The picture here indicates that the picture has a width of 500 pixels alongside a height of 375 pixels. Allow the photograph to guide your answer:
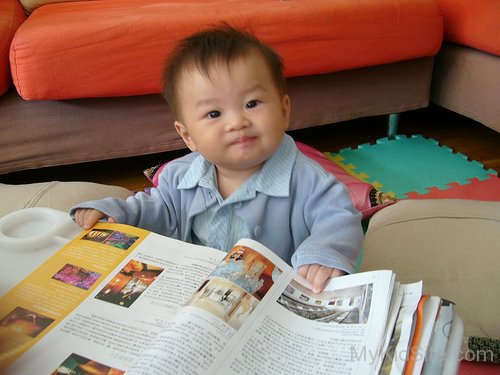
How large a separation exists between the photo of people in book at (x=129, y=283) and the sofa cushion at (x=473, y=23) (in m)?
1.31

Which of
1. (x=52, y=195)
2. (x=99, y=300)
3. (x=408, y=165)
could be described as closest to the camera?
(x=99, y=300)

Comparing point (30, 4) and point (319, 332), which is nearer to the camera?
point (319, 332)

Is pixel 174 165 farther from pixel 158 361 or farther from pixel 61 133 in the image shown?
pixel 61 133

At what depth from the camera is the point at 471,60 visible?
1571 mm

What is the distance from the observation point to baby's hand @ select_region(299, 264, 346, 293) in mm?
514

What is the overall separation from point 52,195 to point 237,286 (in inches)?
25.4

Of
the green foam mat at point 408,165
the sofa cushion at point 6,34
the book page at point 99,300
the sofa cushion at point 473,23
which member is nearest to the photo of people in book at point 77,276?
the book page at point 99,300

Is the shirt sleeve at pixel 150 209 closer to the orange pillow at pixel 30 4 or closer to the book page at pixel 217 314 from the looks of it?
the book page at pixel 217 314

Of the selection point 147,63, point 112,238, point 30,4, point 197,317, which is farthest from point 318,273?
point 30,4

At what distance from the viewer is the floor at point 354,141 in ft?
5.13

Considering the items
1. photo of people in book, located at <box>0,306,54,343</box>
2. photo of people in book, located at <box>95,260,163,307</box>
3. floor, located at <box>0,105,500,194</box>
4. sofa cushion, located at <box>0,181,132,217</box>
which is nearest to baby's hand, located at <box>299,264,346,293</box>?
photo of people in book, located at <box>95,260,163,307</box>

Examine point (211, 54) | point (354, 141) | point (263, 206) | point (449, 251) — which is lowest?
point (354, 141)

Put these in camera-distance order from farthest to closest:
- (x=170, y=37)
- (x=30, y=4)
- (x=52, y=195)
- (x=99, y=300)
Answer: (x=30, y=4), (x=170, y=37), (x=52, y=195), (x=99, y=300)

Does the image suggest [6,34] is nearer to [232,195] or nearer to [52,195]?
[52,195]
